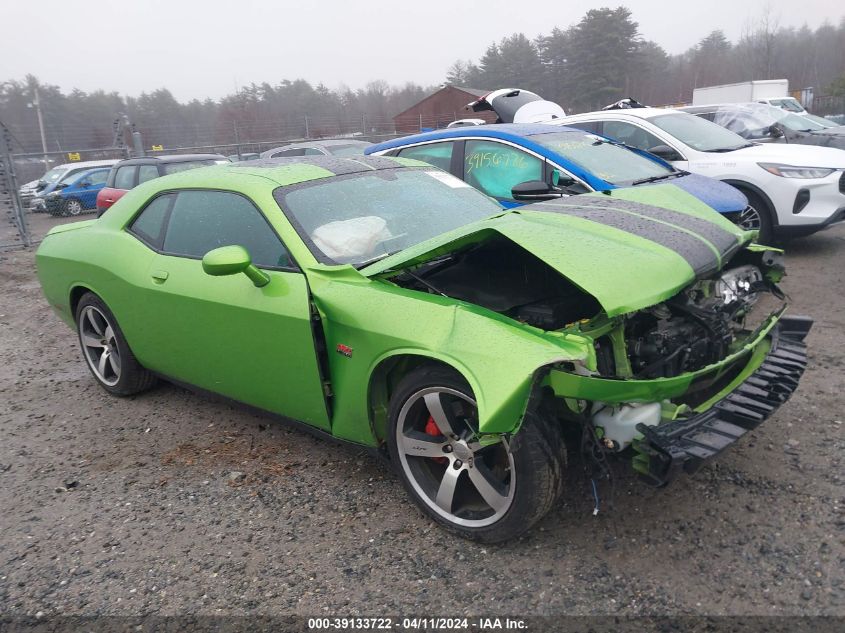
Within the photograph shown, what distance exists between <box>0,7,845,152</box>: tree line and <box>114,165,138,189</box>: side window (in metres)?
13.2

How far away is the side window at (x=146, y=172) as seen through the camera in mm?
11523

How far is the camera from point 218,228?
3580mm

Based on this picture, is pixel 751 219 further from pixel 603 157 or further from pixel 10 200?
pixel 10 200

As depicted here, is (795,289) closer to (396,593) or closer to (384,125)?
(396,593)

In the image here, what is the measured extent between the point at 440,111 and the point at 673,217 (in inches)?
1440

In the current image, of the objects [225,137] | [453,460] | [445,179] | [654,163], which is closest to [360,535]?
[453,460]

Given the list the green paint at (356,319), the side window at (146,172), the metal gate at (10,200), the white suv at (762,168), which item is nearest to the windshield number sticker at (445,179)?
the green paint at (356,319)

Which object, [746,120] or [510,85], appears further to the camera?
[510,85]

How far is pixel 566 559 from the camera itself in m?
2.61

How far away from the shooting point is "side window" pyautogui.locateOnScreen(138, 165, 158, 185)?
37.8ft

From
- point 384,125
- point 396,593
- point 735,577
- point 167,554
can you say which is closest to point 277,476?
point 167,554

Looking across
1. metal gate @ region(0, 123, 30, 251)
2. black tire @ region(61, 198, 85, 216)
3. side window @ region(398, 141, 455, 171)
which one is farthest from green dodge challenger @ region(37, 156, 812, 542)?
black tire @ region(61, 198, 85, 216)

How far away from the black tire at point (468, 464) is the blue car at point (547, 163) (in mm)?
2902

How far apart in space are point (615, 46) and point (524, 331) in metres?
55.1
